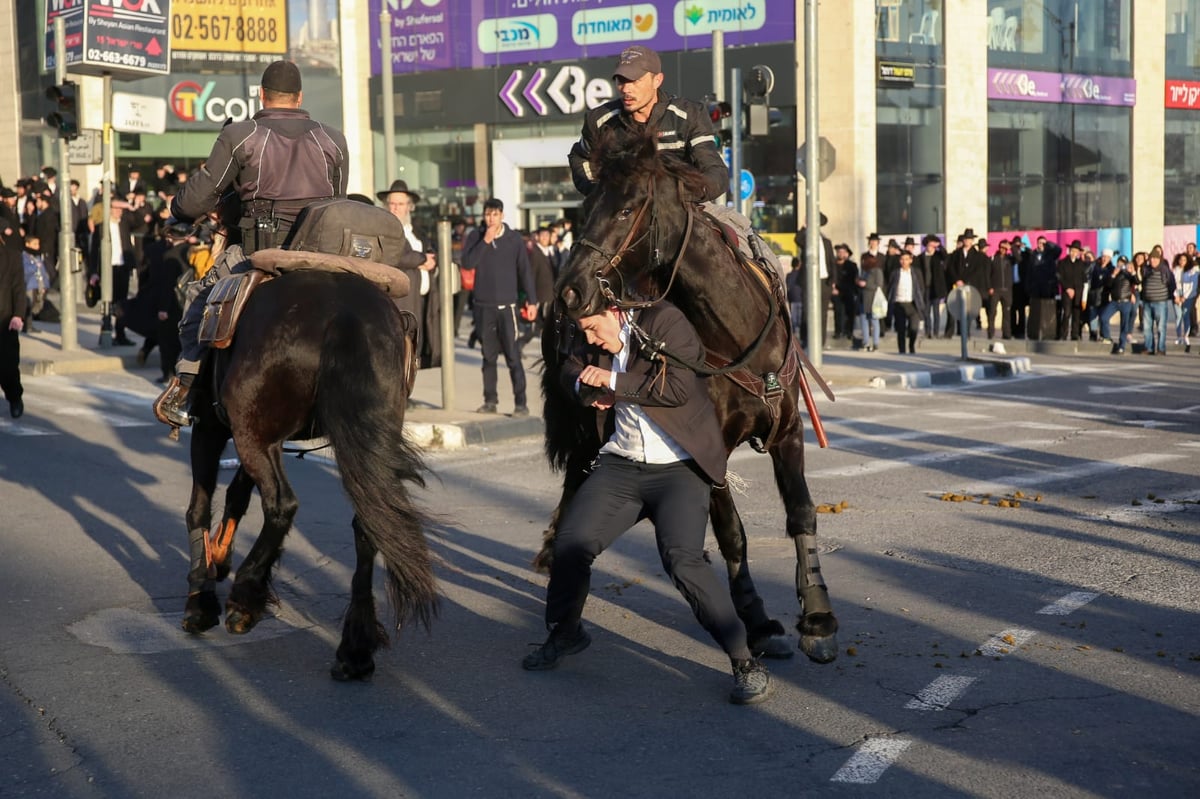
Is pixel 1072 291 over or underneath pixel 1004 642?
over

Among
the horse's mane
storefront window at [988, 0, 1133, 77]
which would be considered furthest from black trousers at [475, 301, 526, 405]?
storefront window at [988, 0, 1133, 77]

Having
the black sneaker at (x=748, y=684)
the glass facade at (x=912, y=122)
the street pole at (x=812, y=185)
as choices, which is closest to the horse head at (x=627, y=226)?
the black sneaker at (x=748, y=684)

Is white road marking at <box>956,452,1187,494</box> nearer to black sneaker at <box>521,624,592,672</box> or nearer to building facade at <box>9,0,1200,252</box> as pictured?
black sneaker at <box>521,624,592,672</box>

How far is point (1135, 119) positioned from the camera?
45.4 metres

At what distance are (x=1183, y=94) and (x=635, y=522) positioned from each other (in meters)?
45.3

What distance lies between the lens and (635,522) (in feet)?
20.4

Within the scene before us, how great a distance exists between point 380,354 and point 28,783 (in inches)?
87.6

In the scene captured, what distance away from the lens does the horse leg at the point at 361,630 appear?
6199mm

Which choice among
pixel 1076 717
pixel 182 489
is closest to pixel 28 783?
pixel 1076 717

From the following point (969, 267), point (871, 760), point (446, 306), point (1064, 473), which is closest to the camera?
point (871, 760)

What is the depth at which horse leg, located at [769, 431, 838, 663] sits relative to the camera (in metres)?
6.50

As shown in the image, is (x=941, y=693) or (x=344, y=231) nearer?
(x=941, y=693)

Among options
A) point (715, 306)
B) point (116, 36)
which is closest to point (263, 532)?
point (715, 306)

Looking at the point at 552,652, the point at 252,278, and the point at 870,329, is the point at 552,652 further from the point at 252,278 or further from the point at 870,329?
the point at 870,329
